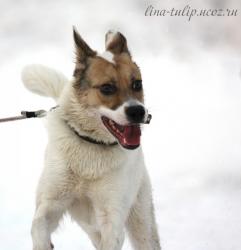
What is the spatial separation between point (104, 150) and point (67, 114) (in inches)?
23.5

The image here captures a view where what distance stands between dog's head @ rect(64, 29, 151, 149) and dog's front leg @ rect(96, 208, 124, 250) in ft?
3.15

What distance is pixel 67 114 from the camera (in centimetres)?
855

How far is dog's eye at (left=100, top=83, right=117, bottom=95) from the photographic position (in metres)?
8.03

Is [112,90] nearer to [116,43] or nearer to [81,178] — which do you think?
[116,43]

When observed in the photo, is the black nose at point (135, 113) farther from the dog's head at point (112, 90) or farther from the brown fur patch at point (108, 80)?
the brown fur patch at point (108, 80)

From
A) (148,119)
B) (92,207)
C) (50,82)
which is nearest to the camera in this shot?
(148,119)

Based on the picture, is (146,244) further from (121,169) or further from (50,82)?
(50,82)

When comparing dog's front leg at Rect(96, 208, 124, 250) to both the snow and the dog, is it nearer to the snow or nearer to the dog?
the dog

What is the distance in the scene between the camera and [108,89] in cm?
806

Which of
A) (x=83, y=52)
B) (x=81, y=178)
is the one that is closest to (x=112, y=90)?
(x=83, y=52)

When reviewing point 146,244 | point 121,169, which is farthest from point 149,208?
point 121,169

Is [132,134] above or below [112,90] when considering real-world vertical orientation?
below

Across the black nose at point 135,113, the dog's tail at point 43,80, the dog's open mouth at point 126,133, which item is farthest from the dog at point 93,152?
A: the dog's tail at point 43,80

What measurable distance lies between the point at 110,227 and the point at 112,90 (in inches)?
64.6
